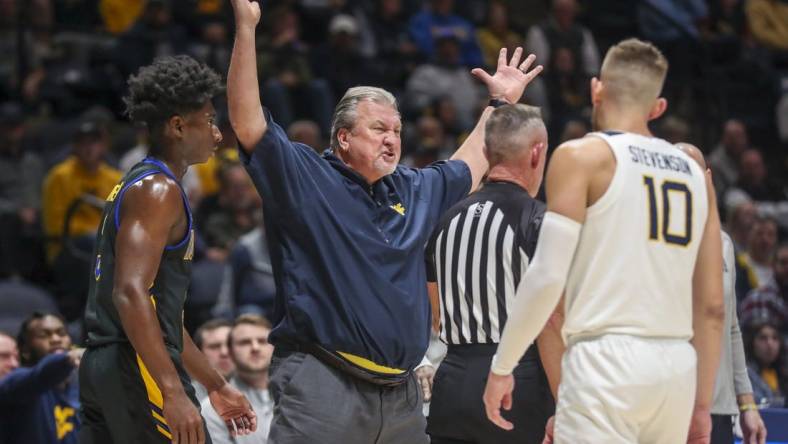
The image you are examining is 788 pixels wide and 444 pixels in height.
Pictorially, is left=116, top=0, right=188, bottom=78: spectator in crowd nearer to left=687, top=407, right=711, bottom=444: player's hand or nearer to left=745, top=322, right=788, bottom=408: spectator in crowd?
left=745, top=322, right=788, bottom=408: spectator in crowd

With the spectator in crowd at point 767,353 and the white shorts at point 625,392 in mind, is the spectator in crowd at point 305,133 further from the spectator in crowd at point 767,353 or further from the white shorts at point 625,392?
the white shorts at point 625,392

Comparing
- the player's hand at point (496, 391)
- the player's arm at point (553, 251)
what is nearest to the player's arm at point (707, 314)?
the player's arm at point (553, 251)

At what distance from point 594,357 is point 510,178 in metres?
1.49

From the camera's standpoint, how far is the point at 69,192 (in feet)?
32.9

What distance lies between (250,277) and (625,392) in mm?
5659

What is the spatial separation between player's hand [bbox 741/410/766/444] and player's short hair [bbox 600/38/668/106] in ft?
6.96

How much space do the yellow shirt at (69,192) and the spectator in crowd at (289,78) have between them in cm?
187

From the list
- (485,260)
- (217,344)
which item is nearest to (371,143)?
(485,260)

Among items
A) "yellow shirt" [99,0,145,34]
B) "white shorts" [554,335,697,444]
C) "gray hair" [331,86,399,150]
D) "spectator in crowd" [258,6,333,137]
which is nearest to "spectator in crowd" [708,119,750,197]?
"spectator in crowd" [258,6,333,137]

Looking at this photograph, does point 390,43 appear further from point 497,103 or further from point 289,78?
point 497,103

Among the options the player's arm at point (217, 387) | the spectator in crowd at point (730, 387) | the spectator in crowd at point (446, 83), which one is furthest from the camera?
the spectator in crowd at point (446, 83)

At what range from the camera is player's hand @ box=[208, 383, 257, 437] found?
480 centimetres

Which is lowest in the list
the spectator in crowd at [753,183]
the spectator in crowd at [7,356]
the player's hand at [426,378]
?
the spectator in crowd at [753,183]

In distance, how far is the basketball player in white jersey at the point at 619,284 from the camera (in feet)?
12.8
